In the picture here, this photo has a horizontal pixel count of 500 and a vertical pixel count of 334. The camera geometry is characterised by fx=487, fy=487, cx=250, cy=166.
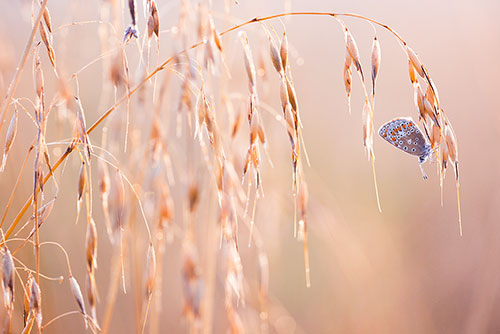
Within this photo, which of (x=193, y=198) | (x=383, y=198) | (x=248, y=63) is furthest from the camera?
(x=383, y=198)

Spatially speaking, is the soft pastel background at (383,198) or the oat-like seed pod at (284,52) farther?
the soft pastel background at (383,198)

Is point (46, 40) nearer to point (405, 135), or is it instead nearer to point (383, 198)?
point (405, 135)

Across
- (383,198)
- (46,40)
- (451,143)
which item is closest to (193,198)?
(46,40)

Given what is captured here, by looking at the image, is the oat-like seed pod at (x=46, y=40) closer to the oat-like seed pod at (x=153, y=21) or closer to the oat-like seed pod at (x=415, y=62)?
the oat-like seed pod at (x=153, y=21)

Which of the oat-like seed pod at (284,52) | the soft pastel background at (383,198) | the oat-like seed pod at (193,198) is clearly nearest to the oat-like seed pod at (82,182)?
the oat-like seed pod at (193,198)

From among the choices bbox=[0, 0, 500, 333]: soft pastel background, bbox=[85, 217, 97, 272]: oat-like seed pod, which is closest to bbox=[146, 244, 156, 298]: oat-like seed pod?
bbox=[85, 217, 97, 272]: oat-like seed pod

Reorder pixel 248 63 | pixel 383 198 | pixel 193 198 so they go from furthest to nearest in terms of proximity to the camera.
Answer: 1. pixel 383 198
2. pixel 248 63
3. pixel 193 198

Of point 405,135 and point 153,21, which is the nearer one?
point 153,21

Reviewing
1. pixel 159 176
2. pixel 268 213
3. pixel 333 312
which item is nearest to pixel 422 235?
pixel 333 312
